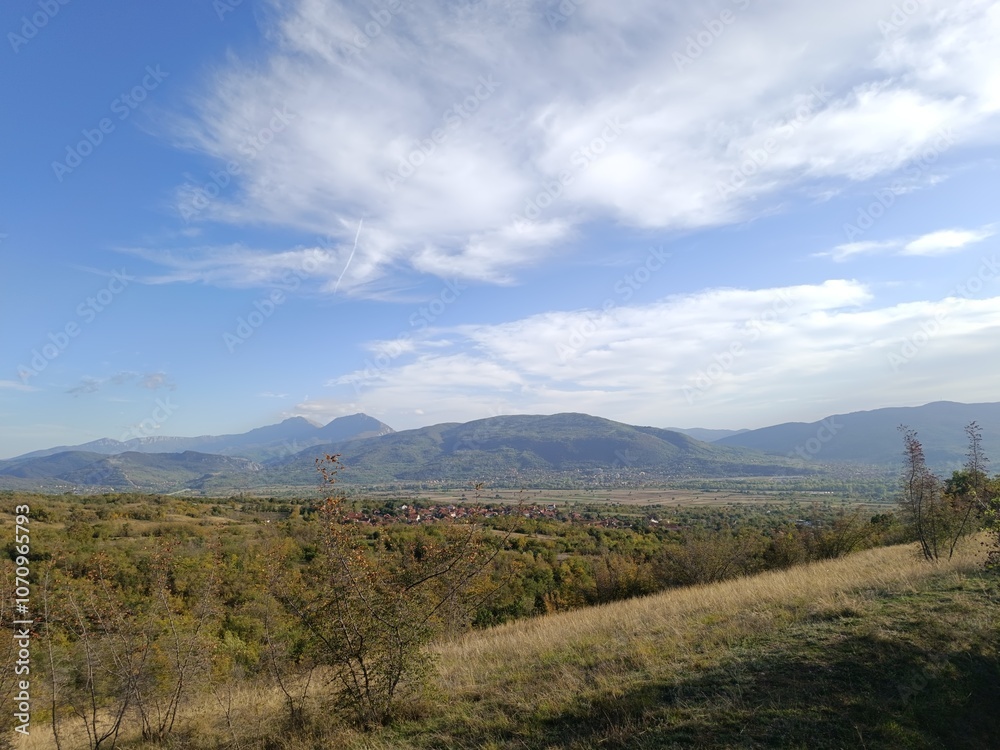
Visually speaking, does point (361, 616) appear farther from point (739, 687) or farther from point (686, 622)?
point (686, 622)

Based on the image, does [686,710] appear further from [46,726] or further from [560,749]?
[46,726]

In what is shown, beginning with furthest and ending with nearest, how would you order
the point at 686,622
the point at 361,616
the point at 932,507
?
1. the point at 932,507
2. the point at 686,622
3. the point at 361,616

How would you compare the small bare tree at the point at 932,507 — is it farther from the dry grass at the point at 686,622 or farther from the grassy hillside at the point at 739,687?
the grassy hillside at the point at 739,687

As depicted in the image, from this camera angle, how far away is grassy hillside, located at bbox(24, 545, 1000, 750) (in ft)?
17.0

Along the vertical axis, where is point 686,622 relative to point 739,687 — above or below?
below

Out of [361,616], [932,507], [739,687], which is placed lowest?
[739,687]

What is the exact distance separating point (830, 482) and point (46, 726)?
17713cm

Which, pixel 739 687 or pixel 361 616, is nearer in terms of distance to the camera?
pixel 739 687

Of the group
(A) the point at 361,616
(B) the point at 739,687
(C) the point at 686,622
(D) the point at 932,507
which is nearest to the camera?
(B) the point at 739,687

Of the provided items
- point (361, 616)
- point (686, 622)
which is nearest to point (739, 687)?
point (686, 622)

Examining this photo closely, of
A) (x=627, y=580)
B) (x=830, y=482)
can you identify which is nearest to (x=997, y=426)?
(x=830, y=482)

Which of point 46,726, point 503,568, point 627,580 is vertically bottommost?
point 627,580

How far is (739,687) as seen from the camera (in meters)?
6.05

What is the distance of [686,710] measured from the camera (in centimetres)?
564
